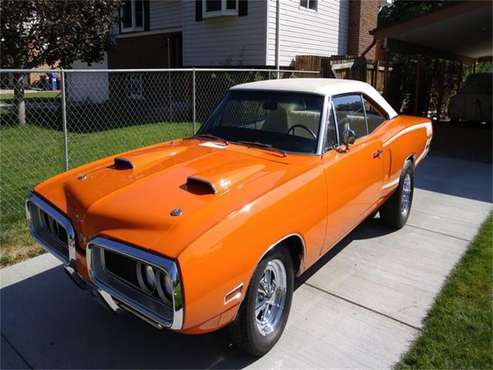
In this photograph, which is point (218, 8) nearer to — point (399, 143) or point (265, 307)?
point (399, 143)

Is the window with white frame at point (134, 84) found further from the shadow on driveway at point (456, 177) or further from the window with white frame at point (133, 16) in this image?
the shadow on driveway at point (456, 177)

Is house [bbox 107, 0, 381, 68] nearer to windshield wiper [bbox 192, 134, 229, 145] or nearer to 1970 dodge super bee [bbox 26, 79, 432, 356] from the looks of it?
1970 dodge super bee [bbox 26, 79, 432, 356]

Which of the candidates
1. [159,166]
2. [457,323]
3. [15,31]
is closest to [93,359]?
[159,166]

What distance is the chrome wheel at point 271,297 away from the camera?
2.96 metres

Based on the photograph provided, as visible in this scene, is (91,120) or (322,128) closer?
(322,128)

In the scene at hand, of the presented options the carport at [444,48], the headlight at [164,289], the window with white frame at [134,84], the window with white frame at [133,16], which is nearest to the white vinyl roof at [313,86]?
the headlight at [164,289]

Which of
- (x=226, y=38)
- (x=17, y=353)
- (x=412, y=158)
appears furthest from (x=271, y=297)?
(x=226, y=38)

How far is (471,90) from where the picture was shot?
47.8ft

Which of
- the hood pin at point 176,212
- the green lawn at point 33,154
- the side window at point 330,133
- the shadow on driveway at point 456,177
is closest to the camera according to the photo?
the hood pin at point 176,212

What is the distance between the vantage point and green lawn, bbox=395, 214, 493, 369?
117 inches

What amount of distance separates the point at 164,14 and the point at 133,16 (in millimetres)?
2093

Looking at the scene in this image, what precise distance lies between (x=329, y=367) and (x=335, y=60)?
1088 cm

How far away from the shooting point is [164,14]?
58.9 ft

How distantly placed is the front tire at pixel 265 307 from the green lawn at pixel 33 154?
107 inches
